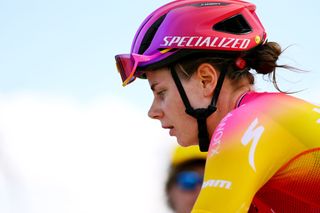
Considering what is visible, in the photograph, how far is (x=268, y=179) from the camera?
12.6 feet

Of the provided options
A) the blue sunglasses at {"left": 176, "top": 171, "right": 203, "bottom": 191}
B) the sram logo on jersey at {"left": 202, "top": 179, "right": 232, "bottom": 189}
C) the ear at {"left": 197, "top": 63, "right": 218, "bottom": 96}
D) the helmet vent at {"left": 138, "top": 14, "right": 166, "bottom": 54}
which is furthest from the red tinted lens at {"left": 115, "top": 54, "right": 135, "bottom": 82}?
the blue sunglasses at {"left": 176, "top": 171, "right": 203, "bottom": 191}

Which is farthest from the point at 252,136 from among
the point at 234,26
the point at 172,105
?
the point at 234,26

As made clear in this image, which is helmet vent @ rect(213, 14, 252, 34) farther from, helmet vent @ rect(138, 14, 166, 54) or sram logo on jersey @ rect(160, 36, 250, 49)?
helmet vent @ rect(138, 14, 166, 54)

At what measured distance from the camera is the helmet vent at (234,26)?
4824 mm

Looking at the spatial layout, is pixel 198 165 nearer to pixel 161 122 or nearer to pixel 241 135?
pixel 161 122

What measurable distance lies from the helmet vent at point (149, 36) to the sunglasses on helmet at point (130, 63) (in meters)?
0.11

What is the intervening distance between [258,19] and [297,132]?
150 centimetres

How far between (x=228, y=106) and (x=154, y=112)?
20.9 inches

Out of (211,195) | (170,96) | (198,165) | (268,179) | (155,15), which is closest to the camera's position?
(211,195)

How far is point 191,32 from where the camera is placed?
187 inches

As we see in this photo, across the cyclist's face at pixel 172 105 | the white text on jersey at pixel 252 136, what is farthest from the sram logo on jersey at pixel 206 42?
the white text on jersey at pixel 252 136

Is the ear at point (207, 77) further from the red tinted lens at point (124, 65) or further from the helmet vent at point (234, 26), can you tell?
the red tinted lens at point (124, 65)

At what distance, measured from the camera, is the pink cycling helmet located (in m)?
4.73

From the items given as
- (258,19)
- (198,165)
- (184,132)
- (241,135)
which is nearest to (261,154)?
(241,135)
